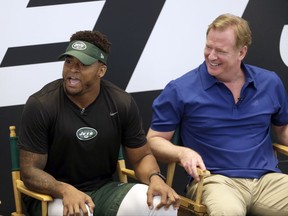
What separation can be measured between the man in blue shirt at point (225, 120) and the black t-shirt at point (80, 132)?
272mm

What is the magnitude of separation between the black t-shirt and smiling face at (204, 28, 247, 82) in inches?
21.3

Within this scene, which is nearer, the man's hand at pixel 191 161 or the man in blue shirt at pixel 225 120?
the man's hand at pixel 191 161

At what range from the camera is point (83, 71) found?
162 inches

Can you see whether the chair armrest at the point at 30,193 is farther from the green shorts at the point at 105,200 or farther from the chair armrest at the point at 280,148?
the chair armrest at the point at 280,148

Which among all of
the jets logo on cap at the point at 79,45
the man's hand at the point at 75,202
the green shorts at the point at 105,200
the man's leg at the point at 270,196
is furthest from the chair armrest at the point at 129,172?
the jets logo on cap at the point at 79,45

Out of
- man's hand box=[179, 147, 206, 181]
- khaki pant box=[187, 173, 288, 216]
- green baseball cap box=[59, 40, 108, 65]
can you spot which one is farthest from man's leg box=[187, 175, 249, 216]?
green baseball cap box=[59, 40, 108, 65]

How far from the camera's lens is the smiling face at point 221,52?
14.4 feet

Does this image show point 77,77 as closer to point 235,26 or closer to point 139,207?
point 139,207

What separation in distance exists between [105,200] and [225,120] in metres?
0.87

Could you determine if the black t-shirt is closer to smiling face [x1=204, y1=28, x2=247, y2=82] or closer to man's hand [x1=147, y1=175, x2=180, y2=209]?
man's hand [x1=147, y1=175, x2=180, y2=209]

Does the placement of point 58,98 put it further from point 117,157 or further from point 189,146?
point 189,146

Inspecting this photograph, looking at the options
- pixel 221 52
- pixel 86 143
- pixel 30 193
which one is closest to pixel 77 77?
pixel 86 143

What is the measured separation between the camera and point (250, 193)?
431cm

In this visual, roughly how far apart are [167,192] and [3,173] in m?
1.37
